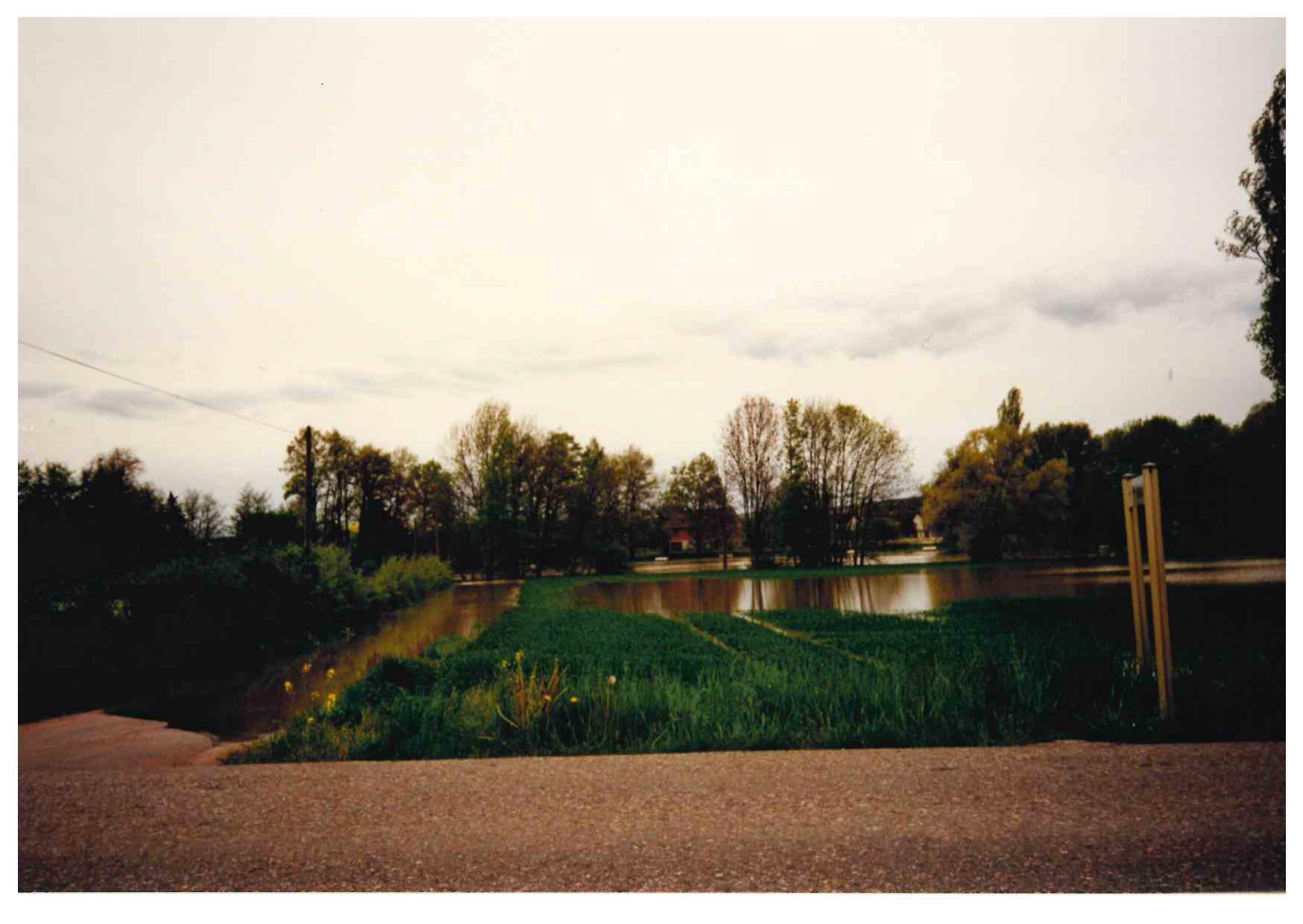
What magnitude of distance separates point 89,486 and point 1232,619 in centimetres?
1973

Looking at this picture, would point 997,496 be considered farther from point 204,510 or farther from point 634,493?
point 204,510

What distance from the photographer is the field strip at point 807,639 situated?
8346 millimetres

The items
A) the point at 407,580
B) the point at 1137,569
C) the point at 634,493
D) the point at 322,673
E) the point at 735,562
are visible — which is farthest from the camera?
the point at 735,562

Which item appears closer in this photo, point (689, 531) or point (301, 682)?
point (301, 682)

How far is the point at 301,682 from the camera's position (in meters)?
10.3

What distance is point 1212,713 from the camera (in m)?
5.39

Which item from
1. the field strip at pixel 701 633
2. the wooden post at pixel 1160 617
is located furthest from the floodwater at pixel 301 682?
the wooden post at pixel 1160 617

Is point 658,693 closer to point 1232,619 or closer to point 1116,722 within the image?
point 1116,722

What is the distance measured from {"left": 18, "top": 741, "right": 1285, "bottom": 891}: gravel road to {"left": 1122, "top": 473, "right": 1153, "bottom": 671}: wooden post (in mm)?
1654

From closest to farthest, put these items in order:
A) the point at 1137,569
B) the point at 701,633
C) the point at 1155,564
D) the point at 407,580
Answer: the point at 1155,564
the point at 1137,569
the point at 701,633
the point at 407,580

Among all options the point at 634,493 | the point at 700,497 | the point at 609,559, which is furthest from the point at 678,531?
the point at 609,559

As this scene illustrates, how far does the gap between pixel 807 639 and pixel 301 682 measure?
7046mm

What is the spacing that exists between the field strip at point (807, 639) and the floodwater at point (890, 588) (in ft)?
7.15
